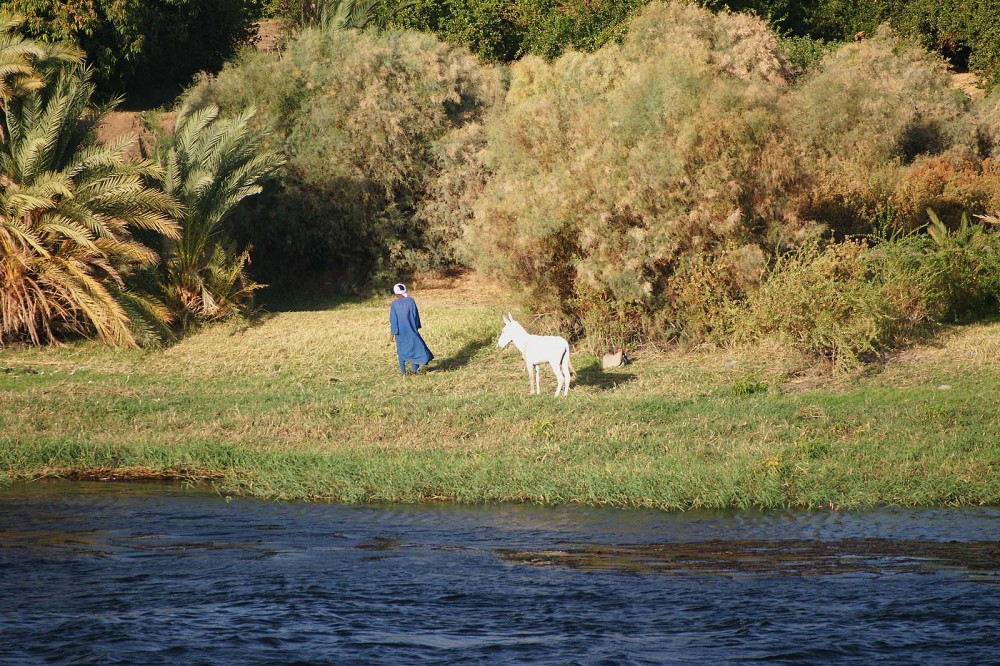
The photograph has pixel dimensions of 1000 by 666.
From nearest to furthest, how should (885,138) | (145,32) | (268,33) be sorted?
(885,138) → (145,32) → (268,33)

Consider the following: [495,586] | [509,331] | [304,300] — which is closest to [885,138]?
[509,331]

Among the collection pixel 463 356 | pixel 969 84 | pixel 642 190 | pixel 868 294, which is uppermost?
pixel 969 84

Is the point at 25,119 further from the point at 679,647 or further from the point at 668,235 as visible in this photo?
the point at 679,647

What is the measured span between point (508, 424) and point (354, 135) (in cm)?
1141

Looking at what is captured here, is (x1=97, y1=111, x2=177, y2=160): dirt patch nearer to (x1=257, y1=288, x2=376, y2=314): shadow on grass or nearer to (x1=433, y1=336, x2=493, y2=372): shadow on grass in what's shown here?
(x1=257, y1=288, x2=376, y2=314): shadow on grass

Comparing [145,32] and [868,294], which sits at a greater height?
[145,32]

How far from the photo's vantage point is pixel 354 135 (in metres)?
21.2

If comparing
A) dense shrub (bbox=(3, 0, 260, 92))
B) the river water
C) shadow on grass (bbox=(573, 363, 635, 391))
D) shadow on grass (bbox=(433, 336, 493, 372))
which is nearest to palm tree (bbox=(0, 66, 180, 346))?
shadow on grass (bbox=(433, 336, 493, 372))

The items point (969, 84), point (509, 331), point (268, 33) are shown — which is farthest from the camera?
point (268, 33)

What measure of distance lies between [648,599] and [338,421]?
544cm

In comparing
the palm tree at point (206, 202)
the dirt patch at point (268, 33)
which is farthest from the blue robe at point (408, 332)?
the dirt patch at point (268, 33)

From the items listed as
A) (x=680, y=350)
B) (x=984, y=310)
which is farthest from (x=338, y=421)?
(x=984, y=310)

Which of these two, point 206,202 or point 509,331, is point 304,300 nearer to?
point 206,202

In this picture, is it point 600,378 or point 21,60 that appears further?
point 21,60
